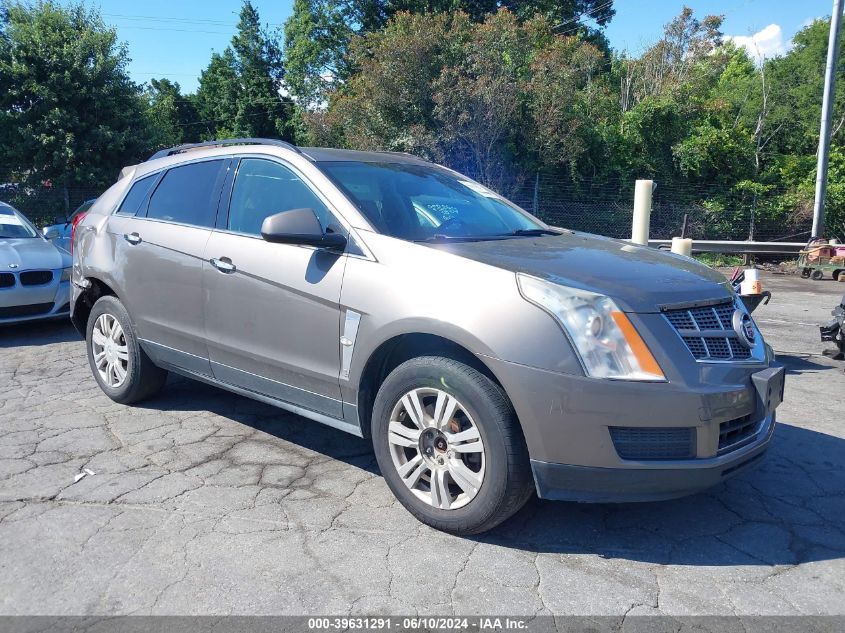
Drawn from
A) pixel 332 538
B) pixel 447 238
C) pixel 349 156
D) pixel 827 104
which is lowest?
pixel 332 538

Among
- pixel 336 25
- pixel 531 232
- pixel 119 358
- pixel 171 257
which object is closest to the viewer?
pixel 531 232

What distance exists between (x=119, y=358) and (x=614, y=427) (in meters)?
3.66

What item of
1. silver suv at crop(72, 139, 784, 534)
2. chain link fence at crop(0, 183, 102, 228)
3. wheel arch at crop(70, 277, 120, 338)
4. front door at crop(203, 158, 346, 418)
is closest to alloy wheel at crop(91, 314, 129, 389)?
wheel arch at crop(70, 277, 120, 338)

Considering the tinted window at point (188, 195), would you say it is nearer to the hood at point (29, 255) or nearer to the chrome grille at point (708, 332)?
the chrome grille at point (708, 332)

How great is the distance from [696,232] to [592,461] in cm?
1805

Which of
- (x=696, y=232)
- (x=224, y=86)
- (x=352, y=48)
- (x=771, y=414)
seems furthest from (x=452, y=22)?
(x=224, y=86)

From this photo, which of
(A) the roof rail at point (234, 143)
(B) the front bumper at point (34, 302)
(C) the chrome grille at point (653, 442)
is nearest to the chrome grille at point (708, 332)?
(C) the chrome grille at point (653, 442)

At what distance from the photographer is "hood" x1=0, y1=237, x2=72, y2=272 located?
7391mm

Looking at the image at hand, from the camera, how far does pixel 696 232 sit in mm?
19188

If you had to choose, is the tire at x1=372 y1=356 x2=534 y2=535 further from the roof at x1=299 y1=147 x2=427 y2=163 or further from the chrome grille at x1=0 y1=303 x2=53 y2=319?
the chrome grille at x1=0 y1=303 x2=53 y2=319

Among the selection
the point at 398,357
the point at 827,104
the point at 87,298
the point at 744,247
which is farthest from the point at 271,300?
the point at 827,104

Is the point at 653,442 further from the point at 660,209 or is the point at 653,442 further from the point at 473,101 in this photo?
the point at 660,209

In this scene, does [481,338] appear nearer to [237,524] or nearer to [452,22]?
[237,524]

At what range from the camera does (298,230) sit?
3420 mm
